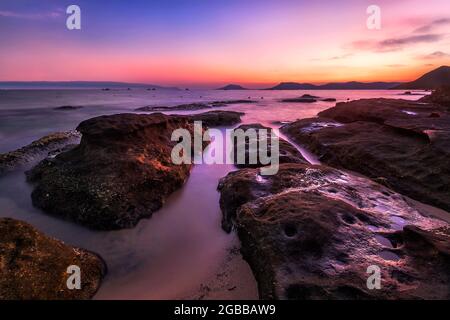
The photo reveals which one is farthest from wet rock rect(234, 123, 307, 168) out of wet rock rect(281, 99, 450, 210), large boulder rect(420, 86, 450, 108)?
large boulder rect(420, 86, 450, 108)

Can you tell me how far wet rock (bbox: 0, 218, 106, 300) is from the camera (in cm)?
414

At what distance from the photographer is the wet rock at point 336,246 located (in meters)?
4.07

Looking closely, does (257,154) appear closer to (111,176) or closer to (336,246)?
(111,176)

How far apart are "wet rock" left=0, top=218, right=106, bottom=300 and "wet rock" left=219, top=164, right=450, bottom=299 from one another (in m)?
2.84

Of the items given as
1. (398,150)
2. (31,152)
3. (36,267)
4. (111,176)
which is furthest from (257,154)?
(31,152)

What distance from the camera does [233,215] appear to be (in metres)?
7.16

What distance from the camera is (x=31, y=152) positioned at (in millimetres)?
13203

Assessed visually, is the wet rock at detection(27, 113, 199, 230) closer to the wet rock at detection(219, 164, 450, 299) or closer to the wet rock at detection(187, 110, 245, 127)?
the wet rock at detection(219, 164, 450, 299)

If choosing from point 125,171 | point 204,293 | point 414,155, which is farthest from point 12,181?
point 414,155

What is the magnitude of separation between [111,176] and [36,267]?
3608 mm

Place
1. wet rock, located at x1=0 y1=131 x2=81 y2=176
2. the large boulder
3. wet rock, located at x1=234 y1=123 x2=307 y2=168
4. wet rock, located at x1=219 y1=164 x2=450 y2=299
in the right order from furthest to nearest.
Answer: the large boulder, wet rock, located at x1=0 y1=131 x2=81 y2=176, wet rock, located at x1=234 y1=123 x2=307 y2=168, wet rock, located at x1=219 y1=164 x2=450 y2=299

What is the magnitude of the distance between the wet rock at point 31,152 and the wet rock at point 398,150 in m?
12.7

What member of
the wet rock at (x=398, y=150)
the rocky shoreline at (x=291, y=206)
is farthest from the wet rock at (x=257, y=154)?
the wet rock at (x=398, y=150)
